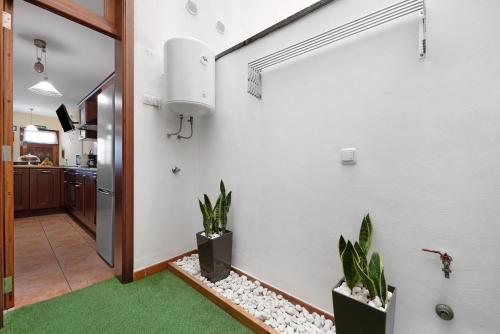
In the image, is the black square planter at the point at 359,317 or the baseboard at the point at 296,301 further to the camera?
the baseboard at the point at 296,301

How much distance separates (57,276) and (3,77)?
1.55 meters

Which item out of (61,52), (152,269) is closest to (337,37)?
(152,269)

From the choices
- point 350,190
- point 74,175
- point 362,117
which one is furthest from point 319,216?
point 74,175

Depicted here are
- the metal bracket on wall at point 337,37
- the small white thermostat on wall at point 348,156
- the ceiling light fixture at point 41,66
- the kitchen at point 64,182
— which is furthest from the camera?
the ceiling light fixture at point 41,66

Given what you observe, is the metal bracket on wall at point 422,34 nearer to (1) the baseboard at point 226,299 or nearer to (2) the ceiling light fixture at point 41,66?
(1) the baseboard at point 226,299

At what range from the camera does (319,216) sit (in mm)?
1280

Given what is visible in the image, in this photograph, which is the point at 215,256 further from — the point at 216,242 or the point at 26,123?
the point at 26,123

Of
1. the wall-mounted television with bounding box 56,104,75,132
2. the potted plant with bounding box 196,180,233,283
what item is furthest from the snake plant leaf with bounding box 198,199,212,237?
the wall-mounted television with bounding box 56,104,75,132

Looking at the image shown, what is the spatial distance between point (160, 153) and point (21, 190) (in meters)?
3.69

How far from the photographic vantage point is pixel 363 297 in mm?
924

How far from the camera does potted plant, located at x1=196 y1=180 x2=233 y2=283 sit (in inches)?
63.5

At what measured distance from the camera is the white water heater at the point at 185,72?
1.61m

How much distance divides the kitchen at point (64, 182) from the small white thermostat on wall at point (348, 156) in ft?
6.15

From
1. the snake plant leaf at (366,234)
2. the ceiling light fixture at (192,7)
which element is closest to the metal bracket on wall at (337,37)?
the snake plant leaf at (366,234)
